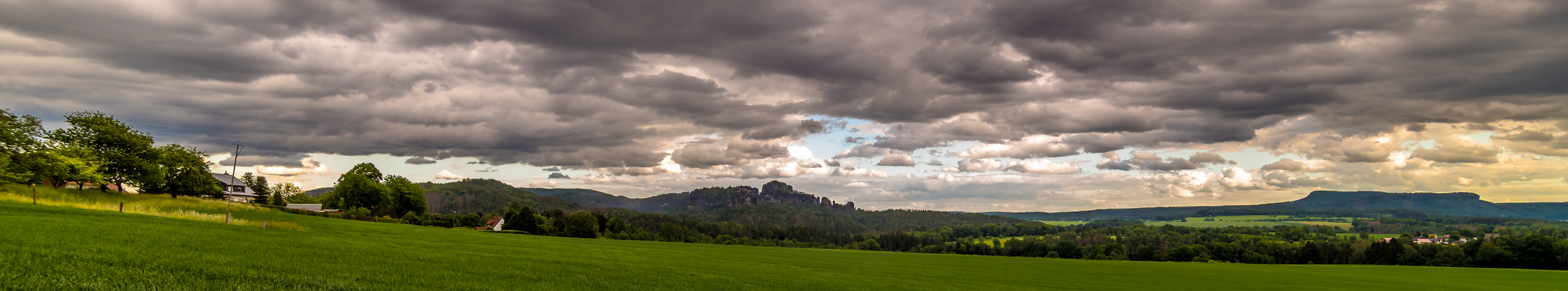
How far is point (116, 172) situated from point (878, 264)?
229 feet

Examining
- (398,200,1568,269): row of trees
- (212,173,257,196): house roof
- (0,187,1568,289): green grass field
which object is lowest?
(398,200,1568,269): row of trees

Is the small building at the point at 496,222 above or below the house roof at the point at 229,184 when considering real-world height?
below

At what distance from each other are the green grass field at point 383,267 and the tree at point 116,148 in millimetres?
18833

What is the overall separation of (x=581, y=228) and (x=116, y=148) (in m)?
64.7

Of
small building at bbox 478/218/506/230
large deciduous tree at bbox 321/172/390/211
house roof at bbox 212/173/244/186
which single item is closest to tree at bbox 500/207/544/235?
small building at bbox 478/218/506/230

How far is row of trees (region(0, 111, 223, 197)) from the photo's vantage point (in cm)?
4097

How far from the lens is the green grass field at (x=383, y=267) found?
503 inches

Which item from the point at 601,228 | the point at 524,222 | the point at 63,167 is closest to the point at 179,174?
the point at 63,167

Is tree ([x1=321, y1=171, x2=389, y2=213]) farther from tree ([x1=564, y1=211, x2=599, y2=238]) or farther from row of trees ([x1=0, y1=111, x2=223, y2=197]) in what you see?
tree ([x1=564, y1=211, x2=599, y2=238])

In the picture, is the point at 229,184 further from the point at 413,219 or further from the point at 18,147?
the point at 18,147

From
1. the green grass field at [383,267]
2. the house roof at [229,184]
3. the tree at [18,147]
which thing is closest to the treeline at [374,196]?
the house roof at [229,184]

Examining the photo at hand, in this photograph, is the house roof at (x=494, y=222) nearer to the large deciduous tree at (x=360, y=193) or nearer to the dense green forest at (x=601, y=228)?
the dense green forest at (x=601, y=228)

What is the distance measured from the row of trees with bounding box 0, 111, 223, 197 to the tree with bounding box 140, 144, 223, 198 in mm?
63

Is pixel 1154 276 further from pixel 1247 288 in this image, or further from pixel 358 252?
pixel 358 252
